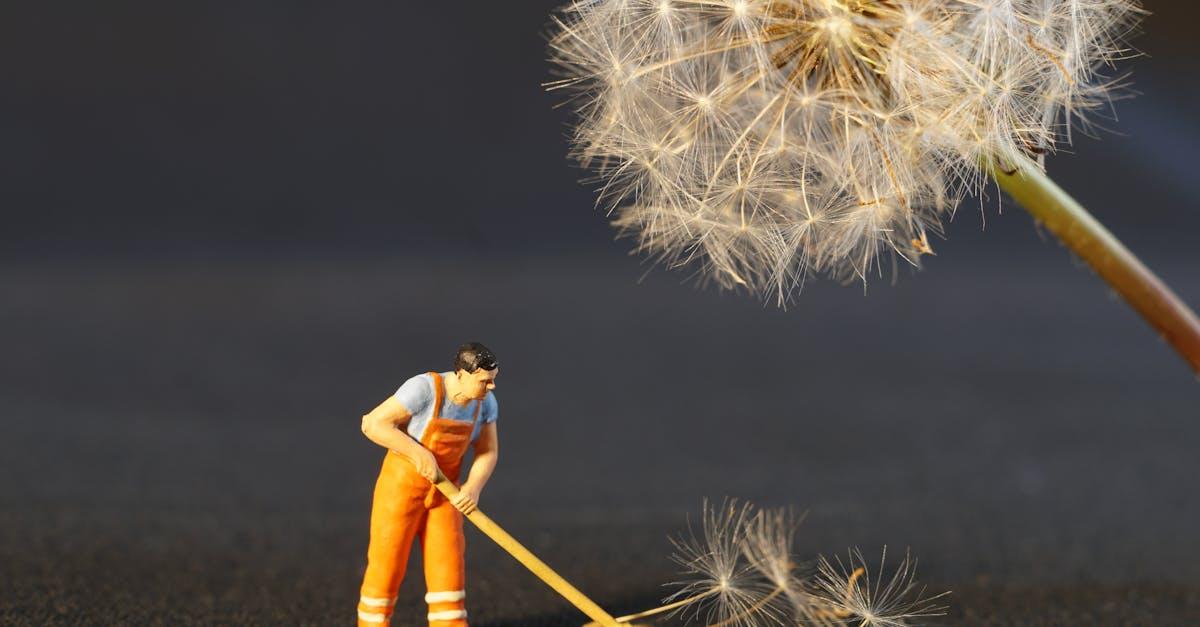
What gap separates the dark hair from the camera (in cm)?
236

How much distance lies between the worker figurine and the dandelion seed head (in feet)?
1.71

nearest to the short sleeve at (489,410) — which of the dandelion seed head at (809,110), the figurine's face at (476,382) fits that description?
the figurine's face at (476,382)

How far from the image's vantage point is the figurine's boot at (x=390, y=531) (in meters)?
2.42

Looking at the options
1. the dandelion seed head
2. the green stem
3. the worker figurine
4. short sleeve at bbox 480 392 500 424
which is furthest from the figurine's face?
the green stem

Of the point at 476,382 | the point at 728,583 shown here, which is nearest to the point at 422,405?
the point at 476,382

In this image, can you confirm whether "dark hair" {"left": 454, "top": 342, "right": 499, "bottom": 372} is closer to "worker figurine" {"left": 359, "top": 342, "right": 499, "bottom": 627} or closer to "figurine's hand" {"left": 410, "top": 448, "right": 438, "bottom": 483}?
"worker figurine" {"left": 359, "top": 342, "right": 499, "bottom": 627}

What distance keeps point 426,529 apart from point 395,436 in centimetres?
25

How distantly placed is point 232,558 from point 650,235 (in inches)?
68.7

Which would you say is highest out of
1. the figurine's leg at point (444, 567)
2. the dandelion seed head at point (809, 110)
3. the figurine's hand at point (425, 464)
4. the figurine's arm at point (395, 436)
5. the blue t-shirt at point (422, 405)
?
the dandelion seed head at point (809, 110)

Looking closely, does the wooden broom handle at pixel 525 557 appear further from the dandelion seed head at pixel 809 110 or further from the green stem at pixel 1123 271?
the green stem at pixel 1123 271

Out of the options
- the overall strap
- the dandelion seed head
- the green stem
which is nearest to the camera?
the green stem

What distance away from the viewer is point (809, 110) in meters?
2.37

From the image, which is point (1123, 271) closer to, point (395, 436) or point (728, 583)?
point (728, 583)

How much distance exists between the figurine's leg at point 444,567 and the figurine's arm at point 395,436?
0.44 feet
